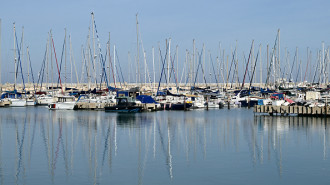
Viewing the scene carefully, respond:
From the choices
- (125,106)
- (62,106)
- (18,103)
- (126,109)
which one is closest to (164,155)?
(126,109)

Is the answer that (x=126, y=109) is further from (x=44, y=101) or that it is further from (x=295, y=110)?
(x=44, y=101)

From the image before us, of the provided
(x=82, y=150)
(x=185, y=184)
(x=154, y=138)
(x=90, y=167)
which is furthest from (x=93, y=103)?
(x=185, y=184)

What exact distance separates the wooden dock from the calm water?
1132cm

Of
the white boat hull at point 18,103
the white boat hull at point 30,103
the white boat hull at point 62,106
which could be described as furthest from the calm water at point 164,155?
the white boat hull at point 30,103

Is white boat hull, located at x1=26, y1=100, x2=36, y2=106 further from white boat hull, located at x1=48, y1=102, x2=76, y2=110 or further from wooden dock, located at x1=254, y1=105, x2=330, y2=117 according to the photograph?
wooden dock, located at x1=254, y1=105, x2=330, y2=117

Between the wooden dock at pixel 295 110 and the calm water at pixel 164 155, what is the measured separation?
37.1 feet

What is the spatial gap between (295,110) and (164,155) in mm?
33030

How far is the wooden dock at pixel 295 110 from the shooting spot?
2156 inches

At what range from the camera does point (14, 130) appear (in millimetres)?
42719

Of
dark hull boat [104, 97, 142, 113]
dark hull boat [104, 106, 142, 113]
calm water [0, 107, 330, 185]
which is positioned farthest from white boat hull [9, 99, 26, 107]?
calm water [0, 107, 330, 185]

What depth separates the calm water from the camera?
21812mm

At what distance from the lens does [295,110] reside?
188 feet

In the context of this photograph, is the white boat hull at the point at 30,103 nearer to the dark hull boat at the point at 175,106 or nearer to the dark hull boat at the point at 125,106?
the dark hull boat at the point at 125,106

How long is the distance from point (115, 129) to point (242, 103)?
43085 millimetres
